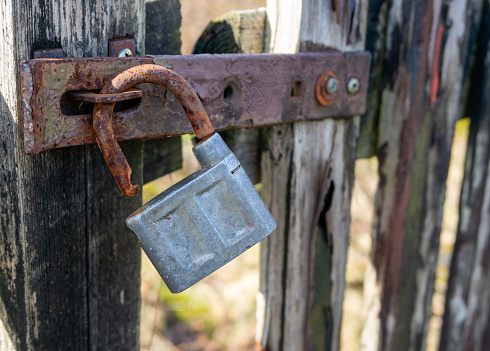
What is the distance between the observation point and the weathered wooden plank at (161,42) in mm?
961

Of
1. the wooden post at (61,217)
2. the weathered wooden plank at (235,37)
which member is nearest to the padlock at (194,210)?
the wooden post at (61,217)

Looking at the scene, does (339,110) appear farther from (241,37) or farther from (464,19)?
(464,19)

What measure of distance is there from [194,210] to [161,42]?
41cm

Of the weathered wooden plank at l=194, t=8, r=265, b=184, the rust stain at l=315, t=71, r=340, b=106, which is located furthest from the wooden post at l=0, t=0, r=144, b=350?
the rust stain at l=315, t=71, r=340, b=106

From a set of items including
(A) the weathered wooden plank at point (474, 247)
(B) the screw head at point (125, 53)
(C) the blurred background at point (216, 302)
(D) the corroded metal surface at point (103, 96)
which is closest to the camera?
(D) the corroded metal surface at point (103, 96)

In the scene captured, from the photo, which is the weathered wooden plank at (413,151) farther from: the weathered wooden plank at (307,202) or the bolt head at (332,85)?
the bolt head at (332,85)

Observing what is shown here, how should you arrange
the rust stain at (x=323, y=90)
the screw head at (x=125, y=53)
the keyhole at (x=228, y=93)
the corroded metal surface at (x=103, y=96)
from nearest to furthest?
1. the corroded metal surface at (x=103, y=96)
2. the screw head at (x=125, y=53)
3. the keyhole at (x=228, y=93)
4. the rust stain at (x=323, y=90)

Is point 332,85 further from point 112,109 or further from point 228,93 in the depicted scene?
point 112,109

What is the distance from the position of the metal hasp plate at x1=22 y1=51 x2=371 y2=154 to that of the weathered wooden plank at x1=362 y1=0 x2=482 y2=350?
0.83 ft

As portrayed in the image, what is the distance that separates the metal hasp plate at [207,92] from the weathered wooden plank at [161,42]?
162 millimetres

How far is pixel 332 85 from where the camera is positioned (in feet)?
3.61

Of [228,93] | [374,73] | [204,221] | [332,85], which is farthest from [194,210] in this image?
[374,73]

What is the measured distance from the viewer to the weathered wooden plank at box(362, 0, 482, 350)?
1.37 meters

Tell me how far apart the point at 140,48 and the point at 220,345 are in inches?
116
